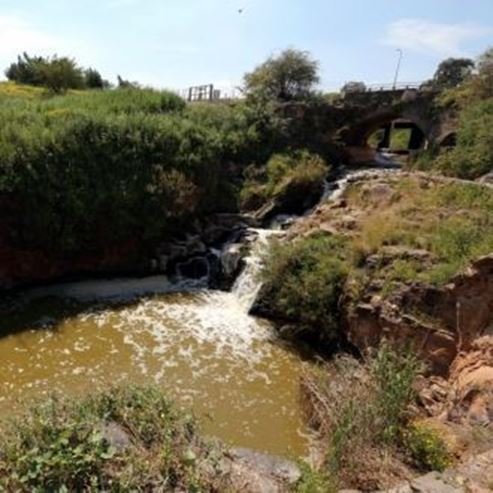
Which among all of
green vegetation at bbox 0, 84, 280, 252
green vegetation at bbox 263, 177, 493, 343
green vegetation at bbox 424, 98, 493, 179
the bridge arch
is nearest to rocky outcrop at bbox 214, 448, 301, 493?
green vegetation at bbox 263, 177, 493, 343

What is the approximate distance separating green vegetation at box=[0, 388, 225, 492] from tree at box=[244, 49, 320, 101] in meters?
19.9

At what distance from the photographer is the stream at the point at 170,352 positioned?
27.9 feet

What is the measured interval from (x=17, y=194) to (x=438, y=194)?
34.0 ft

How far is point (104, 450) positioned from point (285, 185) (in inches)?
515

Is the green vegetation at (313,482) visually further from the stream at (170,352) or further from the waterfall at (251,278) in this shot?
the waterfall at (251,278)

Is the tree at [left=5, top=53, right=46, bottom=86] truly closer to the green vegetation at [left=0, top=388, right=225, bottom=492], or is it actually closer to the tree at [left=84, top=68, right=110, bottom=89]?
the tree at [left=84, top=68, right=110, bottom=89]

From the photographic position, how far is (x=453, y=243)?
31.9ft

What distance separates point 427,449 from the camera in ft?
20.5

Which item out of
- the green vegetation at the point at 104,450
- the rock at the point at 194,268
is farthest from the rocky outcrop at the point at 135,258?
the green vegetation at the point at 104,450

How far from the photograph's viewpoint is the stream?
27.9ft

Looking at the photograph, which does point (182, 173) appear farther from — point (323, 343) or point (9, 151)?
point (323, 343)

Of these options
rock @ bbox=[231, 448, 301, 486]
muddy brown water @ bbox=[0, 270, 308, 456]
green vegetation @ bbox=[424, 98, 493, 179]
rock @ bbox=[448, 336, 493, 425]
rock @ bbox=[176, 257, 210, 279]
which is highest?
green vegetation @ bbox=[424, 98, 493, 179]

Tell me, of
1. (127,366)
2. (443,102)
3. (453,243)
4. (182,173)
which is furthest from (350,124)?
(127,366)

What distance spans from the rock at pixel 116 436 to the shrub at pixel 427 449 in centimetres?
343
